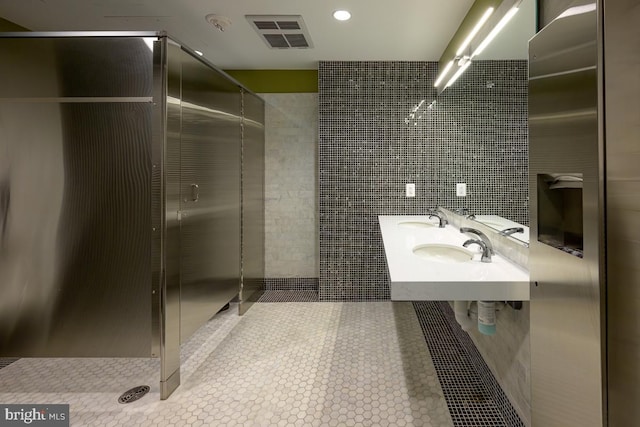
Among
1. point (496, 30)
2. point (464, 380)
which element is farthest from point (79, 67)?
point (464, 380)

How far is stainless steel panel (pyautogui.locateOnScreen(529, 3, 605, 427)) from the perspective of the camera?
69 centimetres

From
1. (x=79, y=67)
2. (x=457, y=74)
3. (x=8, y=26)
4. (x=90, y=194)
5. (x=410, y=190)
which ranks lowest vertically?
(x=90, y=194)

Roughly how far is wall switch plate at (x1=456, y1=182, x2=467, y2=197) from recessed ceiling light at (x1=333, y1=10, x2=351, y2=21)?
151 cm

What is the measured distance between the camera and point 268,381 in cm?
190

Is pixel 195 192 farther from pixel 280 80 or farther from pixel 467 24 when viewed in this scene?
pixel 467 24

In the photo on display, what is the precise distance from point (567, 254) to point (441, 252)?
40.5 inches

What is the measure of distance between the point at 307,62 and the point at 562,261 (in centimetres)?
300

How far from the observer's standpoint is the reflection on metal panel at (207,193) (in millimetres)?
1929

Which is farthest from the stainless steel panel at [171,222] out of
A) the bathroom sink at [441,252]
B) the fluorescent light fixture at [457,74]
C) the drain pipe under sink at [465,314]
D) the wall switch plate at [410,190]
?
the wall switch plate at [410,190]

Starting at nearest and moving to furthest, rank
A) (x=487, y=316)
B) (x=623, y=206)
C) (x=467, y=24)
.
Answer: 1. (x=623, y=206)
2. (x=487, y=316)
3. (x=467, y=24)

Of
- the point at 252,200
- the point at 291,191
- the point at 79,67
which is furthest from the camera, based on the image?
the point at 291,191

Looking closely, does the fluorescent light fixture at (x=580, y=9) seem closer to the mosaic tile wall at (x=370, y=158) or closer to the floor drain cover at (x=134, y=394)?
the mosaic tile wall at (x=370, y=158)

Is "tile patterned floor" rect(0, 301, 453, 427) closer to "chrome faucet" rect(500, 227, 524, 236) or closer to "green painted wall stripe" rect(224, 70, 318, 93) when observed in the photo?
"chrome faucet" rect(500, 227, 524, 236)

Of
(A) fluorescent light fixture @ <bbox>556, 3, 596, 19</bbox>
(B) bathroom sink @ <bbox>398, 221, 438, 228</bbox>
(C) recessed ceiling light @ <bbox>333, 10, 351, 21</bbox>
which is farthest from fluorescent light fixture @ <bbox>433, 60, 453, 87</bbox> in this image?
(A) fluorescent light fixture @ <bbox>556, 3, 596, 19</bbox>
